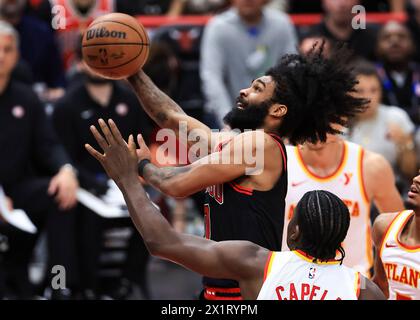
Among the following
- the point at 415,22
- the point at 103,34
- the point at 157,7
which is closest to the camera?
the point at 103,34

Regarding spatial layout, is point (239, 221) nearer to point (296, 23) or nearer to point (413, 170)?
point (413, 170)

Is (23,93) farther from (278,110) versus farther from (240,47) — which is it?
(278,110)

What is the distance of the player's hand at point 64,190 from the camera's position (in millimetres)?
7371

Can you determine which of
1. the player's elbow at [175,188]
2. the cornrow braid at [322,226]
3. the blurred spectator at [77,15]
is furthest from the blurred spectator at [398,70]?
the cornrow braid at [322,226]

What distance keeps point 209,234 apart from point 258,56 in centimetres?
385

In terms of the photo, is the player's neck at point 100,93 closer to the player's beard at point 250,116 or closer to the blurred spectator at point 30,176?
the blurred spectator at point 30,176

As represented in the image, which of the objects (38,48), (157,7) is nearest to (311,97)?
(38,48)

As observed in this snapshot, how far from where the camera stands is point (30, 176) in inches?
303

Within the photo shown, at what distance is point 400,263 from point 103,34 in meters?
1.90

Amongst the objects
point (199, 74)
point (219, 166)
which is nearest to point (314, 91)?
point (219, 166)

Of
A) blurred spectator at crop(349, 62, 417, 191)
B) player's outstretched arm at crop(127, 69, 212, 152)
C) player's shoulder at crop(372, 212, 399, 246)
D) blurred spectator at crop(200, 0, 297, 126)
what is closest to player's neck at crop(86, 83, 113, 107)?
blurred spectator at crop(200, 0, 297, 126)

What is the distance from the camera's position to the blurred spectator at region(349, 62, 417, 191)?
7.61 m

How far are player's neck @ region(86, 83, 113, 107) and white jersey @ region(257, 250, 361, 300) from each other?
4194mm

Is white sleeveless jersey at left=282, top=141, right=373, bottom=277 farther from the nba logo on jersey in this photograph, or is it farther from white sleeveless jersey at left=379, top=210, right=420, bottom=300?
the nba logo on jersey
